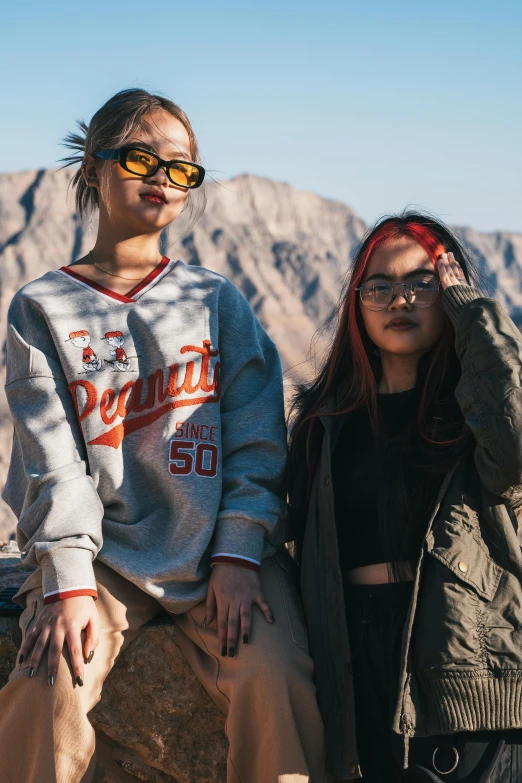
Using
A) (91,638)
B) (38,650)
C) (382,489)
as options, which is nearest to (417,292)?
(382,489)

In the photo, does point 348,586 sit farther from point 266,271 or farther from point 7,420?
point 266,271

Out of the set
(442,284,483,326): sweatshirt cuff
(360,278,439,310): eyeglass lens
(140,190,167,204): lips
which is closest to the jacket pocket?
(442,284,483,326): sweatshirt cuff

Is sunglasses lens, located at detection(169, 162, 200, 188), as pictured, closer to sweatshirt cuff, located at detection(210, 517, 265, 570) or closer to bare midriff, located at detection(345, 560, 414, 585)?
sweatshirt cuff, located at detection(210, 517, 265, 570)

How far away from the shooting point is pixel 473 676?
231cm

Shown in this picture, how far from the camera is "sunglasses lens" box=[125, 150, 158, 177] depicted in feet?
9.46

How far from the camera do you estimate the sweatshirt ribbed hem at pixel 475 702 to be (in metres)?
2.31

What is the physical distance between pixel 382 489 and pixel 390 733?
2.16 feet

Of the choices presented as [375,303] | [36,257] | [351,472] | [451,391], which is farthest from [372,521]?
[36,257]

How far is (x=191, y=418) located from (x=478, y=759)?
125 cm

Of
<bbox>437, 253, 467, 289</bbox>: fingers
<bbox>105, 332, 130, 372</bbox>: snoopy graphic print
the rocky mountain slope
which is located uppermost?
<bbox>437, 253, 467, 289</bbox>: fingers

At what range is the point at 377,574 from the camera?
2.59 m

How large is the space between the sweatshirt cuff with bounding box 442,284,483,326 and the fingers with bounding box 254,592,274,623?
3.15 feet

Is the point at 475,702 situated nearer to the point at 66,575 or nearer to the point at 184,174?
the point at 66,575

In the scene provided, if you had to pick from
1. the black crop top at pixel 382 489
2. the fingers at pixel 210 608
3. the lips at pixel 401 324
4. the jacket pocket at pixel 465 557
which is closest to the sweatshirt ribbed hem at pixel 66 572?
the fingers at pixel 210 608
